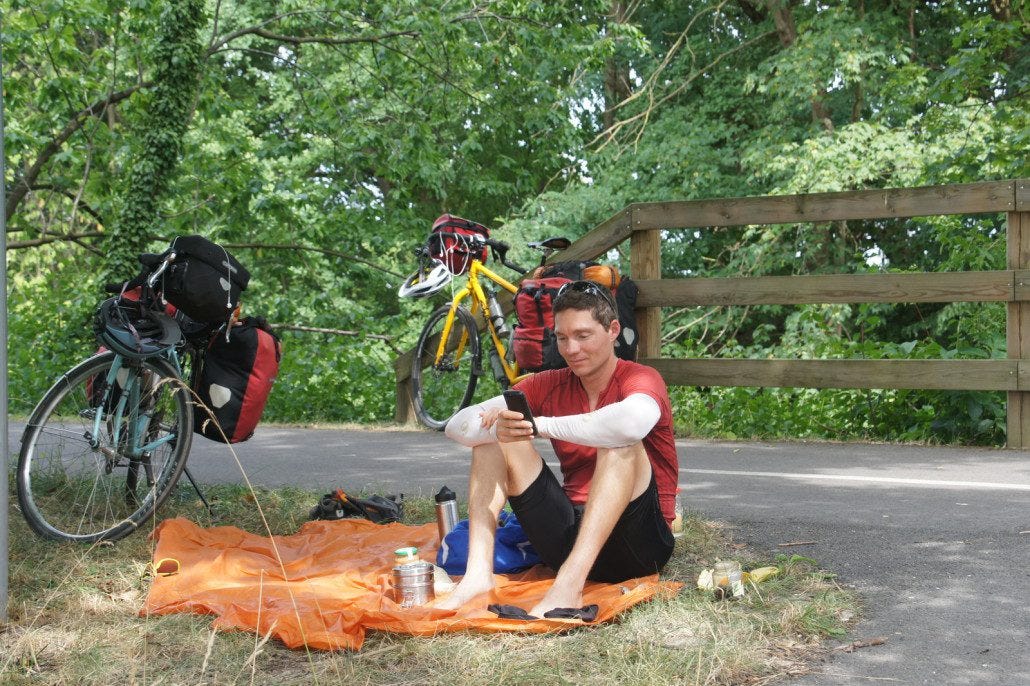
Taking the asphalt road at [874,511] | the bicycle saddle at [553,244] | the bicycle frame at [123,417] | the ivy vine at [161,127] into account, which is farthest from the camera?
the ivy vine at [161,127]

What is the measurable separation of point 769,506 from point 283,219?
8843 mm

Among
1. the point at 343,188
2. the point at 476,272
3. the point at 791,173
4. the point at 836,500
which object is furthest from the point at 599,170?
the point at 836,500

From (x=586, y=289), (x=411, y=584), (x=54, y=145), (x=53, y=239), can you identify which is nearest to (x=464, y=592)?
(x=411, y=584)

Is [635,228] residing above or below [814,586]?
above

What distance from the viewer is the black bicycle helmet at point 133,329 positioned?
4.49 m

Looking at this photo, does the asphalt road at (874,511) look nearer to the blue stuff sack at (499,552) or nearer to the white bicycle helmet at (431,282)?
the blue stuff sack at (499,552)

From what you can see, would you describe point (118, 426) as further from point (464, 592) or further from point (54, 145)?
point (54, 145)

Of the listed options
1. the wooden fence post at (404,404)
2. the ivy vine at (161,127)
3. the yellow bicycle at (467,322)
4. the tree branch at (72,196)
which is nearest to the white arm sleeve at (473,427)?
the yellow bicycle at (467,322)

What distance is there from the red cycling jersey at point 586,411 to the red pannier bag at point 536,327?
9.30ft

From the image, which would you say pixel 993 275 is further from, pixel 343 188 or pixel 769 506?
pixel 343 188

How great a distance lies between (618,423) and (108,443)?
94.1 inches

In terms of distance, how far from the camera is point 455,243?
8.16m

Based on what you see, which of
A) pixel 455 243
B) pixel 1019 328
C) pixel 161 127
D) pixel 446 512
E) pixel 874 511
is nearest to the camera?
pixel 446 512

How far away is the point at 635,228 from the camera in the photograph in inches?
313
